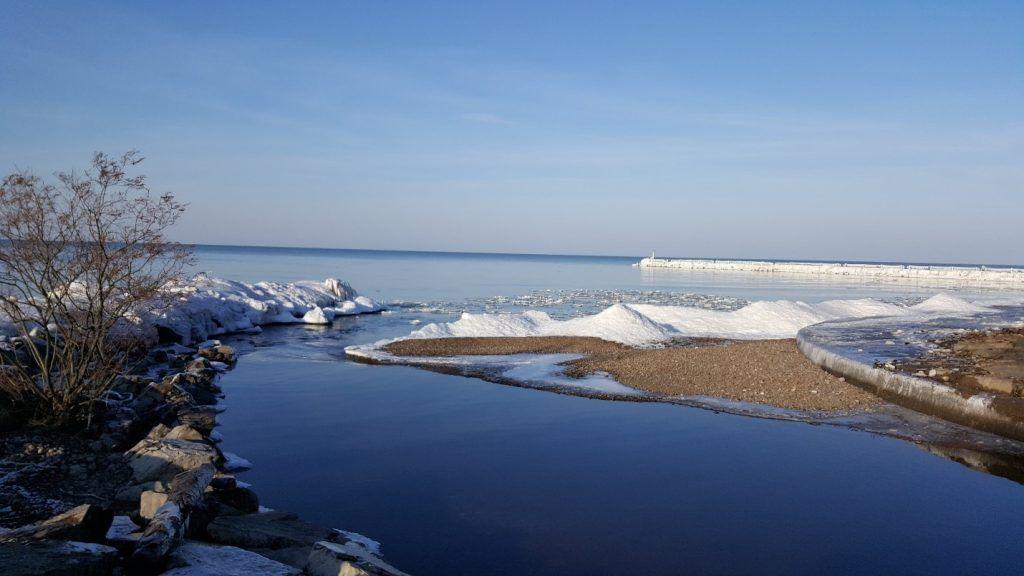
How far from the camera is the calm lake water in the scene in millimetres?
7176

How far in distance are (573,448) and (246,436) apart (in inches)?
223

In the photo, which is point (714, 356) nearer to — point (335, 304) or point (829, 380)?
point (829, 380)

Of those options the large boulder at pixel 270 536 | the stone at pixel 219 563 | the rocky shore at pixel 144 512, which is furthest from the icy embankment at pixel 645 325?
the stone at pixel 219 563

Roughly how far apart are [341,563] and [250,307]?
26995mm

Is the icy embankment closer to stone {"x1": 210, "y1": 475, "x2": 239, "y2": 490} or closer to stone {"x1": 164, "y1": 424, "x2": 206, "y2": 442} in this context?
stone {"x1": 164, "y1": 424, "x2": 206, "y2": 442}

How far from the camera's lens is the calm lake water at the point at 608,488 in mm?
7176

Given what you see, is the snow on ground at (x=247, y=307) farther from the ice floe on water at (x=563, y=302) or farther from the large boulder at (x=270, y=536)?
the large boulder at (x=270, y=536)

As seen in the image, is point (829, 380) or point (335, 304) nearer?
point (829, 380)

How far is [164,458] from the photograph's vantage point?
8.48 meters

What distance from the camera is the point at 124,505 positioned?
24.7ft

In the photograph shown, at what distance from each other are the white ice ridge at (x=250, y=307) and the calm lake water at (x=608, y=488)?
37.1 feet

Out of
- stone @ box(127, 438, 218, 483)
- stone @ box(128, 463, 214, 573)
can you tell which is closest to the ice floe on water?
stone @ box(127, 438, 218, 483)

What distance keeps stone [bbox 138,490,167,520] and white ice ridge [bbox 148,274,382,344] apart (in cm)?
1587

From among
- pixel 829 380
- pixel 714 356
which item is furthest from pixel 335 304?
pixel 829 380
